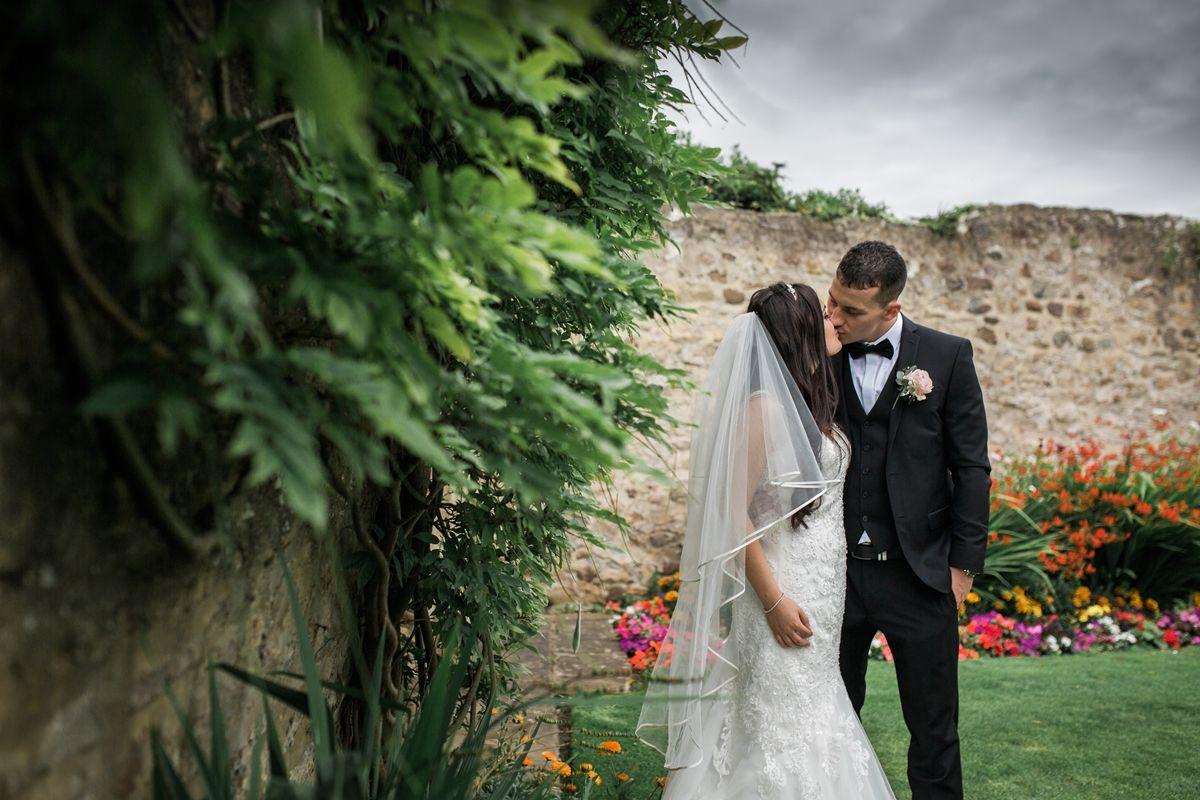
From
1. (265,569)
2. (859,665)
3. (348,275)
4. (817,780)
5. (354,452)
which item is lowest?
(817,780)

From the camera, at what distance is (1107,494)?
248 inches

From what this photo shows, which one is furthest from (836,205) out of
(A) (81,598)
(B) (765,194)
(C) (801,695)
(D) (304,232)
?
(A) (81,598)

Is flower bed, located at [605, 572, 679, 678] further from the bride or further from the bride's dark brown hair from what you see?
the bride's dark brown hair

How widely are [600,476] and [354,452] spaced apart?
109 cm

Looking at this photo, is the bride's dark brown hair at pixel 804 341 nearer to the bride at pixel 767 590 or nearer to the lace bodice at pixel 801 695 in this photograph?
the bride at pixel 767 590

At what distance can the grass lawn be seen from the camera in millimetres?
3334

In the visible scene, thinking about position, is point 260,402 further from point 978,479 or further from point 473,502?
point 978,479

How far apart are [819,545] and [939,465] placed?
62 centimetres

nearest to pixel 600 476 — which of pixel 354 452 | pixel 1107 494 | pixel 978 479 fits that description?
pixel 354 452

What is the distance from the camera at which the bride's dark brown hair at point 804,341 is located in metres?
2.75

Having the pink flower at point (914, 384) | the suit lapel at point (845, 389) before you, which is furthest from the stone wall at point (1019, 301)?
the pink flower at point (914, 384)

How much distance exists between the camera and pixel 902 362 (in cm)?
296

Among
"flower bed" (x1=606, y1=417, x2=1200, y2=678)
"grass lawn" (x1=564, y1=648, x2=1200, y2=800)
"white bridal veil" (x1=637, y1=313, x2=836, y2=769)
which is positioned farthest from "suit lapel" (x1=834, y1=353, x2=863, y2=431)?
"flower bed" (x1=606, y1=417, x2=1200, y2=678)

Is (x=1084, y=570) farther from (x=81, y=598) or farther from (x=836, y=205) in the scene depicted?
(x=81, y=598)
